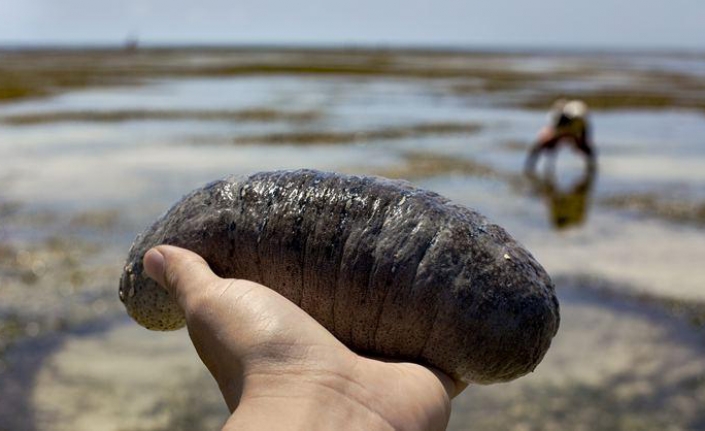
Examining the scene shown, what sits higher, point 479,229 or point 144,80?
point 479,229

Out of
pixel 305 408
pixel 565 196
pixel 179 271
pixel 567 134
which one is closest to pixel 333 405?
pixel 305 408

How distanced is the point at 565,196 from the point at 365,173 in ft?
10.5

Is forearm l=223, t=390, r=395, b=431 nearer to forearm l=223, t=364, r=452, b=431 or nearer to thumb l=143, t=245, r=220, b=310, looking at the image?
forearm l=223, t=364, r=452, b=431

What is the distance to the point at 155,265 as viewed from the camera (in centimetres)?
247

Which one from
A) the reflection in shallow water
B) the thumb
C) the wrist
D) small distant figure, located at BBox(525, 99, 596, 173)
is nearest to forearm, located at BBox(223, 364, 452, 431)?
the wrist

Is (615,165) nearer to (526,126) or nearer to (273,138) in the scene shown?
(526,126)

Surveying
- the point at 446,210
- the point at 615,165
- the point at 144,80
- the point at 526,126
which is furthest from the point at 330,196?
the point at 144,80

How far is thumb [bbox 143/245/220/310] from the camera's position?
2.25 metres

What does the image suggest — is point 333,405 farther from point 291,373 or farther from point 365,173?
point 365,173

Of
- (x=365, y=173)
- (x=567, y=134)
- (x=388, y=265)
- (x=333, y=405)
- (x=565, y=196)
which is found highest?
(x=388, y=265)

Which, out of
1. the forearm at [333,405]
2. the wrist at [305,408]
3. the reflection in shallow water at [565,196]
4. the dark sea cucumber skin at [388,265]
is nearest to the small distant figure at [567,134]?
the reflection in shallow water at [565,196]

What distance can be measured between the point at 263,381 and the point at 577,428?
131 inches

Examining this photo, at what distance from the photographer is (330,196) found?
249cm

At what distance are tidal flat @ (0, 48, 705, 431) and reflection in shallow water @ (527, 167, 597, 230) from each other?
47 mm
